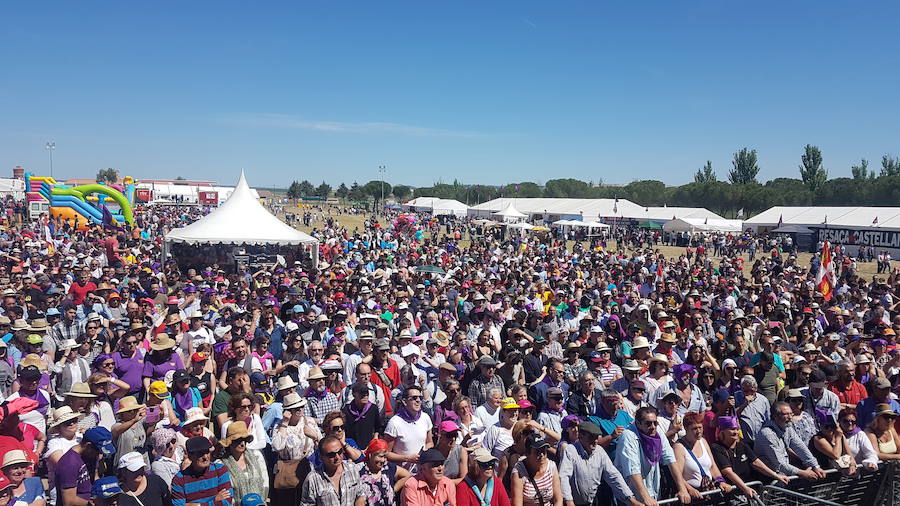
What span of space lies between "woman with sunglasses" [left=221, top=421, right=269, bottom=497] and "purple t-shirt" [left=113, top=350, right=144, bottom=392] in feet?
7.72

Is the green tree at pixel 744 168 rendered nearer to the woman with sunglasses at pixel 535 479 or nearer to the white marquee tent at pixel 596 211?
the white marquee tent at pixel 596 211

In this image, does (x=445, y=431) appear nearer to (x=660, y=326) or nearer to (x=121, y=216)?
(x=660, y=326)

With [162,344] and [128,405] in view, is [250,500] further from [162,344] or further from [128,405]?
[162,344]

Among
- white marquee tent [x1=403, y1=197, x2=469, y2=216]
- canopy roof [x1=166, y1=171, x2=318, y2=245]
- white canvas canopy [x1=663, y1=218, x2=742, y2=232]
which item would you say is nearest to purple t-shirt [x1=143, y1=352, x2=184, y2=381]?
canopy roof [x1=166, y1=171, x2=318, y2=245]

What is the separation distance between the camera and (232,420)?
4.59 meters

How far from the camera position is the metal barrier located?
4.76m

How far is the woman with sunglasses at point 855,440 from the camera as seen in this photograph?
17.3ft

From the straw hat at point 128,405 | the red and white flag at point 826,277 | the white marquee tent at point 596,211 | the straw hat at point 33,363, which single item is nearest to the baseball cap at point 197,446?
the straw hat at point 128,405

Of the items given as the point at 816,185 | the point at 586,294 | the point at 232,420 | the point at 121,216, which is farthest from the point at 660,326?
the point at 816,185

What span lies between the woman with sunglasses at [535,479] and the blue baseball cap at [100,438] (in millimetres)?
2771

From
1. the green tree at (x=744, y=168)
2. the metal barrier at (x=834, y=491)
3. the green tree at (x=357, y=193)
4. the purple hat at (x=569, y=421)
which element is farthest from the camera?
the green tree at (x=357, y=193)

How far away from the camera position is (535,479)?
412cm

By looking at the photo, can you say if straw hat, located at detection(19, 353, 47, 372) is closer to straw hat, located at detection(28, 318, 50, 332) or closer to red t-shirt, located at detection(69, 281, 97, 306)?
straw hat, located at detection(28, 318, 50, 332)

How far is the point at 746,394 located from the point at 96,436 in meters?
5.38
